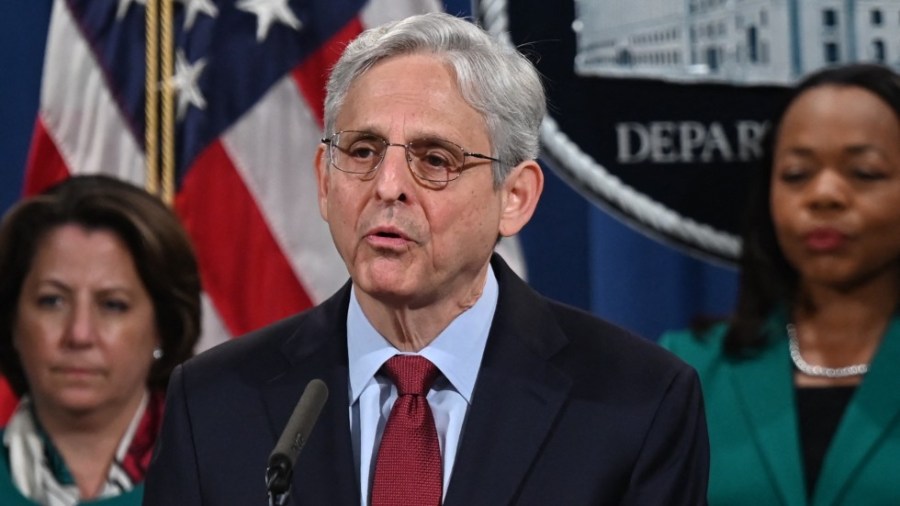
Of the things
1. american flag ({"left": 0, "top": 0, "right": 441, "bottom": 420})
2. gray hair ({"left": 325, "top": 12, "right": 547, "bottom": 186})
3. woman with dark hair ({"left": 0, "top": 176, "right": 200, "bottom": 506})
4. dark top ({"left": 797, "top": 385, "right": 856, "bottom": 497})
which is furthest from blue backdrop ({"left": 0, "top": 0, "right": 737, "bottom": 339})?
gray hair ({"left": 325, "top": 12, "right": 547, "bottom": 186})

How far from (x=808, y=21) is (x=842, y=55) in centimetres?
11

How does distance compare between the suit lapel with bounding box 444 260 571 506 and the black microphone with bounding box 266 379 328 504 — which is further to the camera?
the suit lapel with bounding box 444 260 571 506

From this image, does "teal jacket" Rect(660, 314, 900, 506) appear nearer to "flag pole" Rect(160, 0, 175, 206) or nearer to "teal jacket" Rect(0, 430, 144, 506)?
"teal jacket" Rect(0, 430, 144, 506)

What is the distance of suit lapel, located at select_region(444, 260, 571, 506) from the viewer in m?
1.67

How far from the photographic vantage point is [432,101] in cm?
177

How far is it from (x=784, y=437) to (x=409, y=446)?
108 cm

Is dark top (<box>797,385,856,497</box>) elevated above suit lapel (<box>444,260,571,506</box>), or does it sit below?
below

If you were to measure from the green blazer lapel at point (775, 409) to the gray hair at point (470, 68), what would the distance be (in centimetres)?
97

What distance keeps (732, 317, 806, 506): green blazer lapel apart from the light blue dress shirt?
905mm

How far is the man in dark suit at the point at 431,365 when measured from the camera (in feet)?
5.56

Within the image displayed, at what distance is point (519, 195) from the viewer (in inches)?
76.6

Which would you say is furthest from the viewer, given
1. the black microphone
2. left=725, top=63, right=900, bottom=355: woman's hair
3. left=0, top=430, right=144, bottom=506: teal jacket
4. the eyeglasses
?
left=0, top=430, right=144, bottom=506: teal jacket

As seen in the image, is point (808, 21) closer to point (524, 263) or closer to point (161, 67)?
point (524, 263)

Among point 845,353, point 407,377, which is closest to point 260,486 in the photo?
point 407,377
